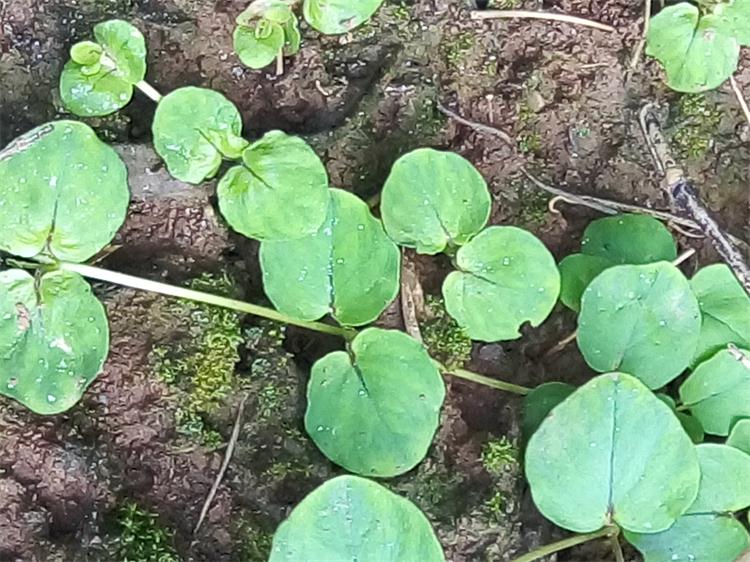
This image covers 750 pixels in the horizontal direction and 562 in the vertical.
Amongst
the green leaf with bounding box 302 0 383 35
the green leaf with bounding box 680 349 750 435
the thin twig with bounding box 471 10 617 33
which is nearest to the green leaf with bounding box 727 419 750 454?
the green leaf with bounding box 680 349 750 435

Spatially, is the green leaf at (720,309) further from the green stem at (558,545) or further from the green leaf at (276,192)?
the green leaf at (276,192)

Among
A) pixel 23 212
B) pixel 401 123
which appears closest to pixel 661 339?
pixel 401 123

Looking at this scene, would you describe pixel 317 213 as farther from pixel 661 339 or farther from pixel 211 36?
pixel 661 339

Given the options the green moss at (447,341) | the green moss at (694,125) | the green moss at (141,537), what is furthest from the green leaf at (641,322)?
the green moss at (141,537)

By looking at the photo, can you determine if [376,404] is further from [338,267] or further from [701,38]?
[701,38]

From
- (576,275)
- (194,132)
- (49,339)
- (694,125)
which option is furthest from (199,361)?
(694,125)

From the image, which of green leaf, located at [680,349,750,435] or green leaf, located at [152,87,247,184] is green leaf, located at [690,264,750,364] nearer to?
green leaf, located at [680,349,750,435]

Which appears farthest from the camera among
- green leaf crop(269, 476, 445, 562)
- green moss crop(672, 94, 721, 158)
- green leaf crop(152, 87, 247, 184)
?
green moss crop(672, 94, 721, 158)
